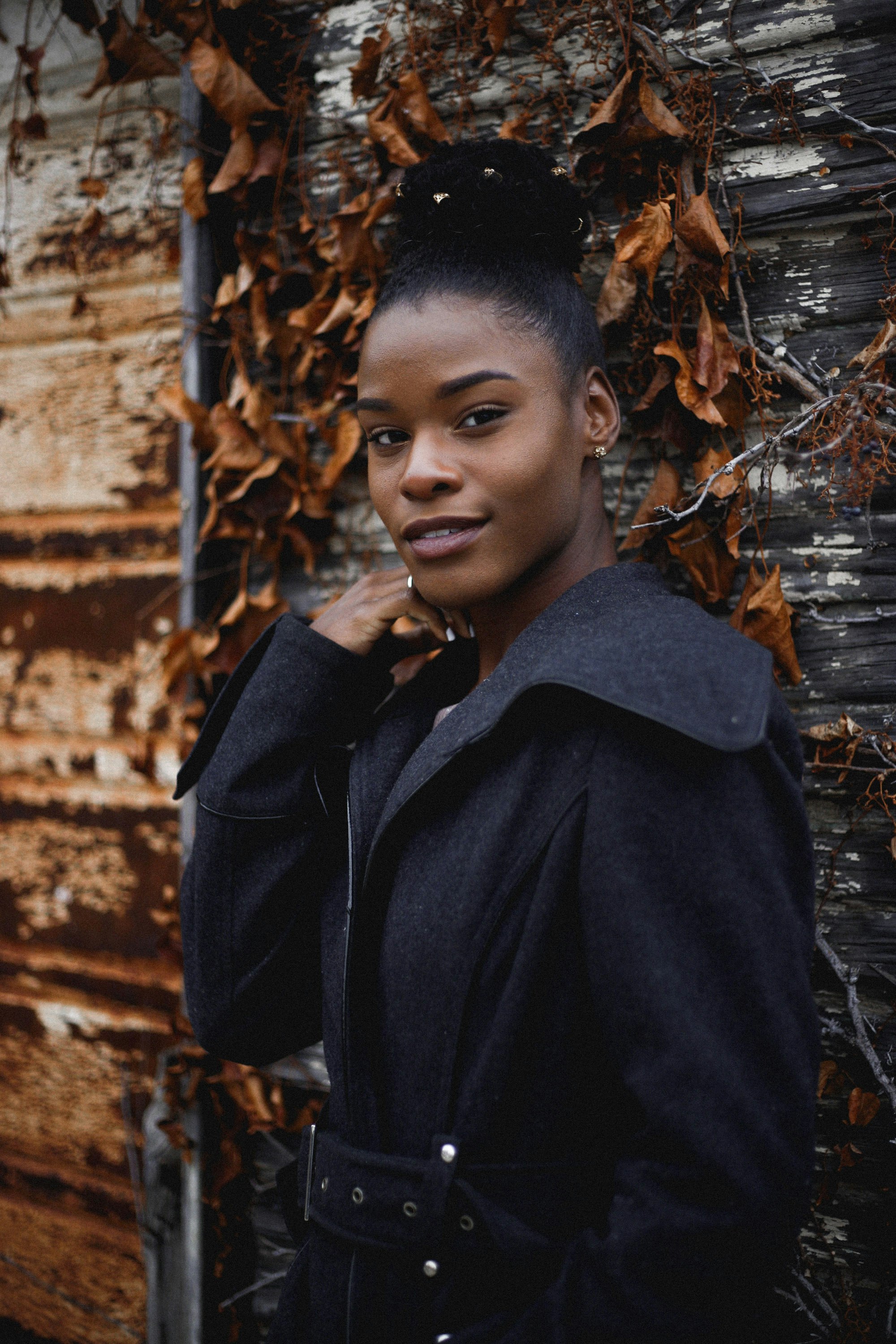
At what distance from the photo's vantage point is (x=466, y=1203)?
979mm

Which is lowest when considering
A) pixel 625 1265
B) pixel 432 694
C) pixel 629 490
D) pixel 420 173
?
pixel 625 1265

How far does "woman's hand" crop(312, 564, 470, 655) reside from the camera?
1.36 meters

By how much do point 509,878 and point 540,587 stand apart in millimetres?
431

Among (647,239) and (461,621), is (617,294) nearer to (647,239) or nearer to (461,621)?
(647,239)

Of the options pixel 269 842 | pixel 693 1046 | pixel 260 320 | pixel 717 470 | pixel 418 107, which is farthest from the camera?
pixel 260 320

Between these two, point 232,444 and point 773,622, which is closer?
point 773,622

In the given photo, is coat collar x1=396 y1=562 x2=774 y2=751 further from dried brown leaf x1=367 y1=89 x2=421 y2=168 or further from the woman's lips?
dried brown leaf x1=367 y1=89 x2=421 y2=168

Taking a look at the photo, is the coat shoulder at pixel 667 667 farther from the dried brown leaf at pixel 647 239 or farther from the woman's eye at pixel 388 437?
the dried brown leaf at pixel 647 239

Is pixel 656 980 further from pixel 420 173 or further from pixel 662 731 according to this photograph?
pixel 420 173

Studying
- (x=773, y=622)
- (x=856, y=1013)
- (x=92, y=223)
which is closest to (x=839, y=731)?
(x=773, y=622)

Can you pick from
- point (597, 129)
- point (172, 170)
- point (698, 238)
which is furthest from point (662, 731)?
point (172, 170)

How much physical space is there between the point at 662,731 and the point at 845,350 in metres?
0.99

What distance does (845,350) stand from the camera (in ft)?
4.93

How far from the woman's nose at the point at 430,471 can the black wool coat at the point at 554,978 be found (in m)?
0.21
